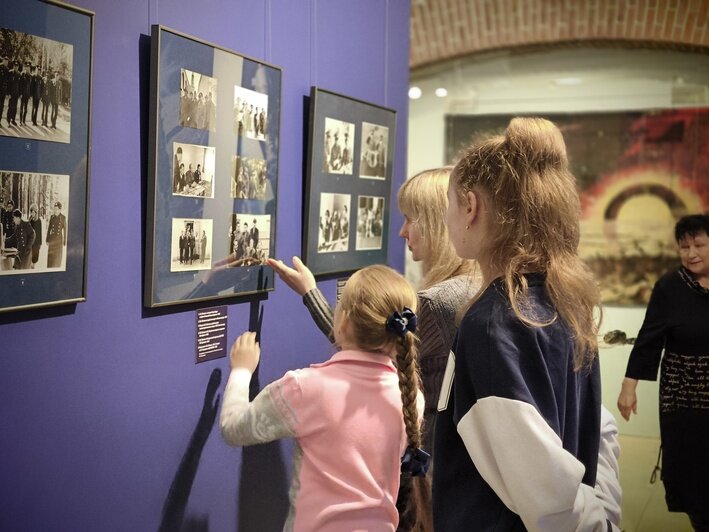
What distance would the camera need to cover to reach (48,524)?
2.21 m

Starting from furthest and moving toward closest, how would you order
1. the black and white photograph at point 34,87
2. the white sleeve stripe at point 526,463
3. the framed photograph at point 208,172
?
the framed photograph at point 208,172 → the black and white photograph at point 34,87 → the white sleeve stripe at point 526,463

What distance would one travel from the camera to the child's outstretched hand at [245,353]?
285 cm

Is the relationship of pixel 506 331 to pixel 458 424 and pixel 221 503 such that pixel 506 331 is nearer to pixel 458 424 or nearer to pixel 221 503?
pixel 458 424

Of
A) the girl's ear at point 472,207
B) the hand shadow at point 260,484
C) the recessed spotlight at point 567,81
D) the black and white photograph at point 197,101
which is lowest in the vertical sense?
the hand shadow at point 260,484

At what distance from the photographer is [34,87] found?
2.01 m

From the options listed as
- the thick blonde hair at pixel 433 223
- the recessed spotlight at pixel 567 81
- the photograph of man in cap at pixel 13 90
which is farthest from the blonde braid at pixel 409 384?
the recessed spotlight at pixel 567 81

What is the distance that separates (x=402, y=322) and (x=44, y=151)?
110cm

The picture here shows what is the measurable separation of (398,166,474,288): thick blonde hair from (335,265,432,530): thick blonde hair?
0.45m

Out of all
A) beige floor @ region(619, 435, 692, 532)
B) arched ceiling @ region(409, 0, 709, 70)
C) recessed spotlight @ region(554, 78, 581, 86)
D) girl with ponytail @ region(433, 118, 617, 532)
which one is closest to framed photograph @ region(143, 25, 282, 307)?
girl with ponytail @ region(433, 118, 617, 532)

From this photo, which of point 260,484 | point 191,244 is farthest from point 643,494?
point 191,244

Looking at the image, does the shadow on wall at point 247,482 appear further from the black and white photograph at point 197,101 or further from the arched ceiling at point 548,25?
the arched ceiling at point 548,25

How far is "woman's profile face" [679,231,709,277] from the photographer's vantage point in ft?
13.5

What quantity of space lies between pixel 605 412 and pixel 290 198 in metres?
1.60

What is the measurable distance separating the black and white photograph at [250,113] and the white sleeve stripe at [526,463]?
1592 mm
